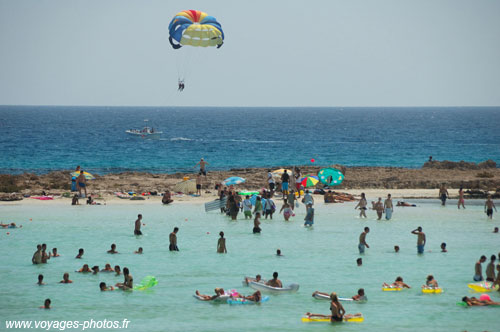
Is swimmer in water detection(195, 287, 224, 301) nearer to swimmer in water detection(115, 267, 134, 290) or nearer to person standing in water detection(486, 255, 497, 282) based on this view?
swimmer in water detection(115, 267, 134, 290)

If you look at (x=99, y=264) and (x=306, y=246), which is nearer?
(x=99, y=264)

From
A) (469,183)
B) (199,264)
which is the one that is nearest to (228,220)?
(199,264)

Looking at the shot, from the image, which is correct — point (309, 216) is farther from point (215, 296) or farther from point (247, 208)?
point (215, 296)

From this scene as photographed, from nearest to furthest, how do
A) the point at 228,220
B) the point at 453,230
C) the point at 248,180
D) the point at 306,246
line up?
the point at 306,246 < the point at 453,230 < the point at 228,220 < the point at 248,180

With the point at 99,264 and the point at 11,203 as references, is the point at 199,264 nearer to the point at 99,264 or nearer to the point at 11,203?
the point at 99,264

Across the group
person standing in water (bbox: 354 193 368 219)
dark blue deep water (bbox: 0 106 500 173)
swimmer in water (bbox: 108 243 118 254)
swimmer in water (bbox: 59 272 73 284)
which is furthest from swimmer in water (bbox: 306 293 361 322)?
dark blue deep water (bbox: 0 106 500 173)

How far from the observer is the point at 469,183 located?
43531mm

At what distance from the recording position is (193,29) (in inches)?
1662

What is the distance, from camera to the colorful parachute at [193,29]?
42.3m

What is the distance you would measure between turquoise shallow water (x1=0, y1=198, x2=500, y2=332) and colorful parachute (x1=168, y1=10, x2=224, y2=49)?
438 inches

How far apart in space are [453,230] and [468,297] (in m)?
10.6

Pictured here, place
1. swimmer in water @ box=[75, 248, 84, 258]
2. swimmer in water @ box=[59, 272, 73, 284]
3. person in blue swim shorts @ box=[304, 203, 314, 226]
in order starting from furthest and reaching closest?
1. person in blue swim shorts @ box=[304, 203, 314, 226]
2. swimmer in water @ box=[75, 248, 84, 258]
3. swimmer in water @ box=[59, 272, 73, 284]

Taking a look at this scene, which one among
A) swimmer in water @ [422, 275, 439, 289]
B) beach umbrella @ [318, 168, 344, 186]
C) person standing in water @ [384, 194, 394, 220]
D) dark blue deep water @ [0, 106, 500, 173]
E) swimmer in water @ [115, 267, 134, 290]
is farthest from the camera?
dark blue deep water @ [0, 106, 500, 173]

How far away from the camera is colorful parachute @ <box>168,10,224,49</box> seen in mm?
42344
